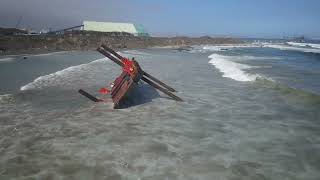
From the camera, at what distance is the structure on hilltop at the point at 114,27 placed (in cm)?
9843

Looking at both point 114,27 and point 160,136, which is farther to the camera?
point 114,27

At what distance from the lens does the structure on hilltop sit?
323ft

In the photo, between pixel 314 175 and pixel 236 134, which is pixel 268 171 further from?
pixel 236 134

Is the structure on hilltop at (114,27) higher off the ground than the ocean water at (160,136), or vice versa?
the structure on hilltop at (114,27)

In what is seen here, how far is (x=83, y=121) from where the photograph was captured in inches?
441

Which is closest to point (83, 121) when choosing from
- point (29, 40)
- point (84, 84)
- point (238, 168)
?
point (238, 168)

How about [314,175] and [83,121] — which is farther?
[83,121]

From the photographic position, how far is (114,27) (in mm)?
104250

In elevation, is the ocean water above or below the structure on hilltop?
below

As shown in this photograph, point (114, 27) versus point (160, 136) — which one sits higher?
point (114, 27)

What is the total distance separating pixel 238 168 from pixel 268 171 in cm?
61

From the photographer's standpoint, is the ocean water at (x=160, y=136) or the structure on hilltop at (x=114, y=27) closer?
the ocean water at (x=160, y=136)

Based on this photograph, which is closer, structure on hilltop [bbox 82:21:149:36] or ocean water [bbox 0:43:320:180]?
ocean water [bbox 0:43:320:180]

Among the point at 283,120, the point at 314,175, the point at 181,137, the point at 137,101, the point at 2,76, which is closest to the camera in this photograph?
the point at 314,175
